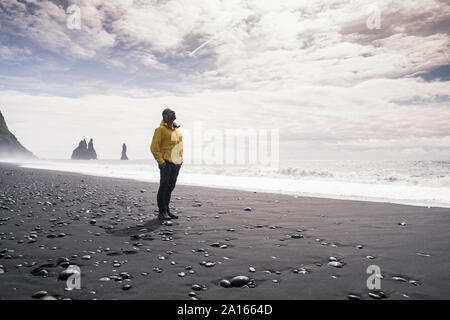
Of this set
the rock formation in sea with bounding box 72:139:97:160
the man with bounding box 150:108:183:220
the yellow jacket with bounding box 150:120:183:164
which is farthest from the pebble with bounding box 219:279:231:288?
the rock formation in sea with bounding box 72:139:97:160

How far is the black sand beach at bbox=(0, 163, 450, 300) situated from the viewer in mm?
3592

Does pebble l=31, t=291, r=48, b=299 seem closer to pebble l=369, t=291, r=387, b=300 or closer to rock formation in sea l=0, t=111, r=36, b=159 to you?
pebble l=369, t=291, r=387, b=300

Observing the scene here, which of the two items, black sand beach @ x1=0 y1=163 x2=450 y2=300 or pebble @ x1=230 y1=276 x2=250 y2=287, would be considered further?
pebble @ x1=230 y1=276 x2=250 y2=287

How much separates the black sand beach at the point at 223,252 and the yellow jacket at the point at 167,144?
1.95m

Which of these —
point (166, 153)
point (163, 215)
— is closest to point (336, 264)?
point (163, 215)

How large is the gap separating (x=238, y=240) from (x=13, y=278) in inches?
159

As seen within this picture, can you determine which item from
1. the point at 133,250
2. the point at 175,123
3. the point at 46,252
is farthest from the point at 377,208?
the point at 46,252

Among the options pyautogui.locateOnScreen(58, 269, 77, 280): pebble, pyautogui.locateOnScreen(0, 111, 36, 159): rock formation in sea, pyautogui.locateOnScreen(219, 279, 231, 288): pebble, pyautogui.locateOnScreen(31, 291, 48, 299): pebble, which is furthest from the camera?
pyautogui.locateOnScreen(0, 111, 36, 159): rock formation in sea

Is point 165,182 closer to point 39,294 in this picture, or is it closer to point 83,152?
point 39,294

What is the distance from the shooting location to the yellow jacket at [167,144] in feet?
26.2

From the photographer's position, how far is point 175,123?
8.52 metres

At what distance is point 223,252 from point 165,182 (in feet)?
12.1

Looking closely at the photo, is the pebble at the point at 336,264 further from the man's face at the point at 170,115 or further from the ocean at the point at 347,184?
the ocean at the point at 347,184
